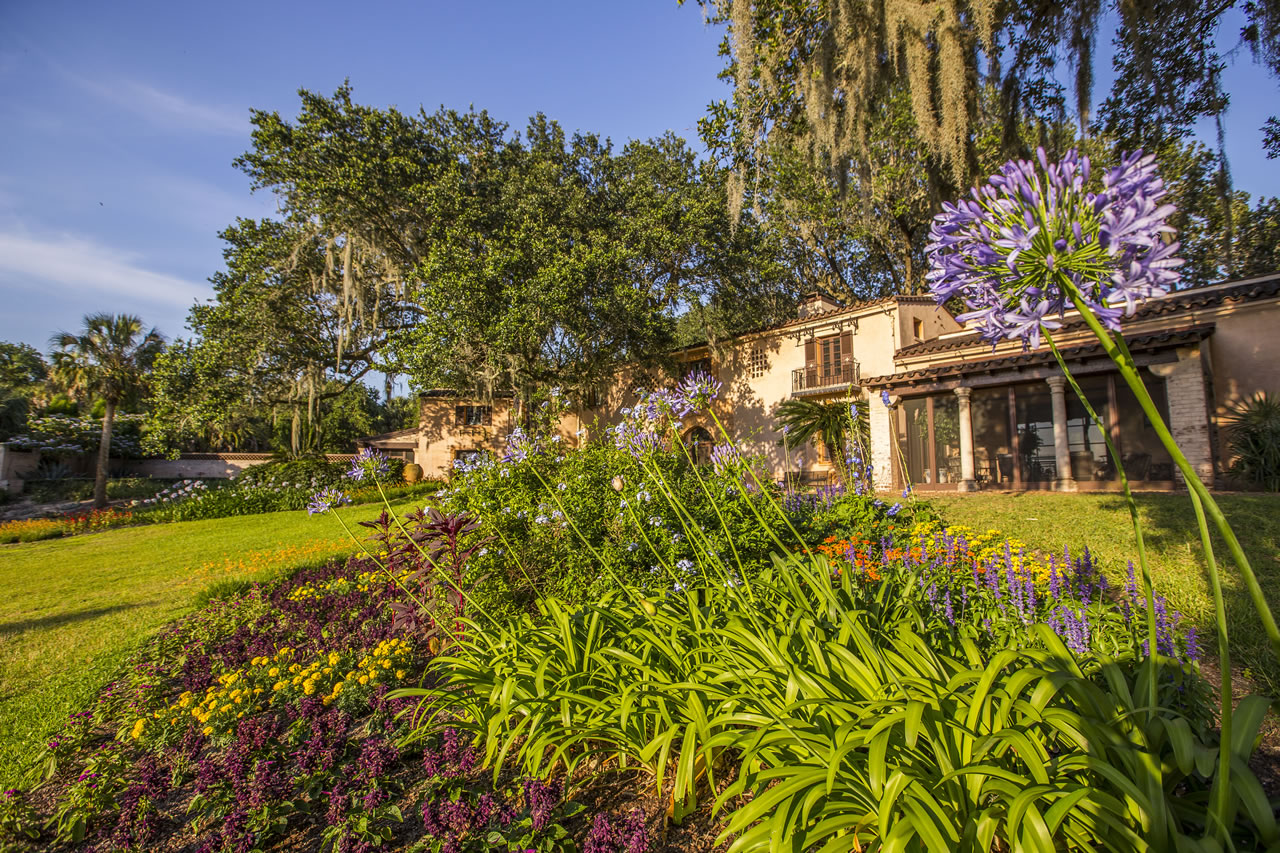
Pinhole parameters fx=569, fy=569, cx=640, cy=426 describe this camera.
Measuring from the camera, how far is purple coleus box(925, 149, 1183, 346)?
108 centimetres

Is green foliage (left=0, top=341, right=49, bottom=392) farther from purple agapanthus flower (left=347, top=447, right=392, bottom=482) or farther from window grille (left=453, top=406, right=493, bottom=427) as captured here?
purple agapanthus flower (left=347, top=447, right=392, bottom=482)

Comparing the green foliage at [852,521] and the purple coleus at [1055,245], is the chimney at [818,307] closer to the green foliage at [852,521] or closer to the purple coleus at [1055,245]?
the green foliage at [852,521]

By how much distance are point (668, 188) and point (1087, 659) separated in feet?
59.0

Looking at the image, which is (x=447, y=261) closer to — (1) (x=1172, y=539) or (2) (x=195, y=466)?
(1) (x=1172, y=539)

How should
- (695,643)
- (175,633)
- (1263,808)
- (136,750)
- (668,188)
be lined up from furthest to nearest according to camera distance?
(668,188) < (175,633) < (136,750) < (695,643) < (1263,808)

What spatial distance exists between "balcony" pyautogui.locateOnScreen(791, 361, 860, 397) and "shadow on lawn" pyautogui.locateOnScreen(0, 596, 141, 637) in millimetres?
15901

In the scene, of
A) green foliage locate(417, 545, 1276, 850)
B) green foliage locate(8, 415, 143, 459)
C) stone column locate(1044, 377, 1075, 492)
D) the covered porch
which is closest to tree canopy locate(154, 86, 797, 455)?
the covered porch

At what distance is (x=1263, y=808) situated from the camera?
3.71 feet

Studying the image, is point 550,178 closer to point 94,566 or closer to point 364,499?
point 364,499

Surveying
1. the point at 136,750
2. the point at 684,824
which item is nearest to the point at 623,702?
the point at 684,824

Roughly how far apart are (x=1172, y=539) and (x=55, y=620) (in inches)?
427

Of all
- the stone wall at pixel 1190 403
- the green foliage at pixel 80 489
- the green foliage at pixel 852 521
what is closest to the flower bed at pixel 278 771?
the green foliage at pixel 852 521

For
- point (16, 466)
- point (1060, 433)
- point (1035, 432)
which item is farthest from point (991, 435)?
point (16, 466)

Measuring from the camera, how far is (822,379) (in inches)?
696
